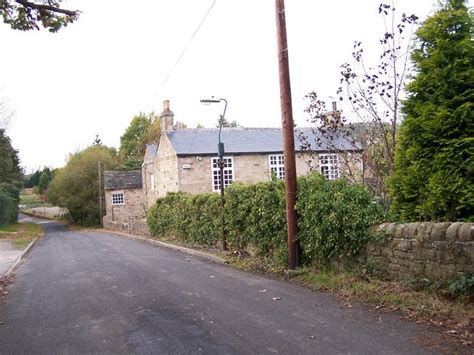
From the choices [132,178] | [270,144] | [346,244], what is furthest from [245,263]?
[132,178]

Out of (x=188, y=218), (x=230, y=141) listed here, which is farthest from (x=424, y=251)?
(x=230, y=141)

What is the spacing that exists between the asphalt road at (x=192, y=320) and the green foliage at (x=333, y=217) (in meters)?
1.02

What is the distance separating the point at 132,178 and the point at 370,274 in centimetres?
4674

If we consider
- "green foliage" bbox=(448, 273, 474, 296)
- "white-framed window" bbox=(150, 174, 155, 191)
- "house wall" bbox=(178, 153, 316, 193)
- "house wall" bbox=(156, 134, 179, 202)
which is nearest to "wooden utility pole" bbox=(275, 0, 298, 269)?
"green foliage" bbox=(448, 273, 474, 296)

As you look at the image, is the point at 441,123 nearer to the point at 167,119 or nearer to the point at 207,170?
the point at 207,170

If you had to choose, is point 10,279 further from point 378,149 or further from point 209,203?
point 378,149

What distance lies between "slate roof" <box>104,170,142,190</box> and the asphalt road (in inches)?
1634

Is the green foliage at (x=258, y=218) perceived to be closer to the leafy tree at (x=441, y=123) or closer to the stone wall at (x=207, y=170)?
the leafy tree at (x=441, y=123)

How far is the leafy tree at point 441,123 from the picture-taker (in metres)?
6.91

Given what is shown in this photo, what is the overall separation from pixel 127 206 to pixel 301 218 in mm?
43701

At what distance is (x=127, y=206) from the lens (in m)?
51.5

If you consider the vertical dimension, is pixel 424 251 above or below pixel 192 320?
above

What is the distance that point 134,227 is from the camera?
34.2m

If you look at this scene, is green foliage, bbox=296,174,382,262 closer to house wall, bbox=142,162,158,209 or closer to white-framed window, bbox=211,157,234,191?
white-framed window, bbox=211,157,234,191
